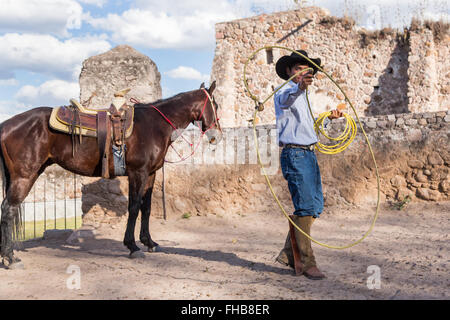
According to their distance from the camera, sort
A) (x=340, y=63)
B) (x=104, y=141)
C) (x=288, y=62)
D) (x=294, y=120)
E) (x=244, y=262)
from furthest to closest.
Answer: (x=340, y=63)
(x=104, y=141)
(x=244, y=262)
(x=288, y=62)
(x=294, y=120)

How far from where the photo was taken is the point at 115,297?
10.6ft

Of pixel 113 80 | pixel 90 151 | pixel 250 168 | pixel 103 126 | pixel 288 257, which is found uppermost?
pixel 113 80

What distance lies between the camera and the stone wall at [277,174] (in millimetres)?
6852

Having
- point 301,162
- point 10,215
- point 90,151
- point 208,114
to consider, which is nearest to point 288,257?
point 301,162

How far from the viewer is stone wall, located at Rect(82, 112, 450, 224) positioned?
22.5 ft

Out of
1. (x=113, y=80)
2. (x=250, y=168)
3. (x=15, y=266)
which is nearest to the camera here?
(x=15, y=266)

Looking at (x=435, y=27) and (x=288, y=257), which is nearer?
(x=288, y=257)

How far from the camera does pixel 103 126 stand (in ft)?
15.5

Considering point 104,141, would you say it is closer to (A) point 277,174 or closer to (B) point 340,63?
(A) point 277,174

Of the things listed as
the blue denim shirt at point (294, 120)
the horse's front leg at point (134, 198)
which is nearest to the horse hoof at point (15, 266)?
the horse's front leg at point (134, 198)

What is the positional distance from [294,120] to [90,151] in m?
2.54

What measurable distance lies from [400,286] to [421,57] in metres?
8.65

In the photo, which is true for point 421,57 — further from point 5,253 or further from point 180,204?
point 5,253

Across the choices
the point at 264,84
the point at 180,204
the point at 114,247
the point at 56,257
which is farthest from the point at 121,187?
the point at 264,84
